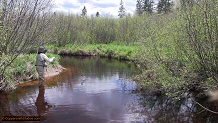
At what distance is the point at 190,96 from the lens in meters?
12.1

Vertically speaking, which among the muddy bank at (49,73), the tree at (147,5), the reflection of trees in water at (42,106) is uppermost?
the tree at (147,5)

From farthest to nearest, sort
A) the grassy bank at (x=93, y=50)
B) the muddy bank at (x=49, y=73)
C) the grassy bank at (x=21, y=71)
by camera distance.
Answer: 1. the grassy bank at (x=93, y=50)
2. the muddy bank at (x=49, y=73)
3. the grassy bank at (x=21, y=71)

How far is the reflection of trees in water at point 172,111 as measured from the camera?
9.24m

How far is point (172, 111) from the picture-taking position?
1032cm

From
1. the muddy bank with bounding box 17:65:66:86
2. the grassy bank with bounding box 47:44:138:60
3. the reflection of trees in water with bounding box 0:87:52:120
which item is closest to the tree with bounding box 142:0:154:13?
the grassy bank with bounding box 47:44:138:60

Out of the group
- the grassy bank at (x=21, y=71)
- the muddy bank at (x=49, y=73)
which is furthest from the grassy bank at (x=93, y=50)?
the grassy bank at (x=21, y=71)

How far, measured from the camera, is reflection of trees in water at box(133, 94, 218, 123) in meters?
9.24

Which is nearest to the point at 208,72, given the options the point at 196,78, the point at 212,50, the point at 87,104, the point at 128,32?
the point at 212,50

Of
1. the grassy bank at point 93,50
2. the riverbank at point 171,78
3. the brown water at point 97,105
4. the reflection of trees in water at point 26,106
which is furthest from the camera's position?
the grassy bank at point 93,50

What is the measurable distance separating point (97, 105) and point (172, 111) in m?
3.26

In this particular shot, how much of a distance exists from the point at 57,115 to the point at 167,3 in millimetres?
47725

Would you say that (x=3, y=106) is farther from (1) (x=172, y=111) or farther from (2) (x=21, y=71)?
(1) (x=172, y=111)

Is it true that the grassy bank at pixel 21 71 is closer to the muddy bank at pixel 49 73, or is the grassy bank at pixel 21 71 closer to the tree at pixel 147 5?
the muddy bank at pixel 49 73

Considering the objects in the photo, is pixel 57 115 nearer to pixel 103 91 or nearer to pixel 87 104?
pixel 87 104
